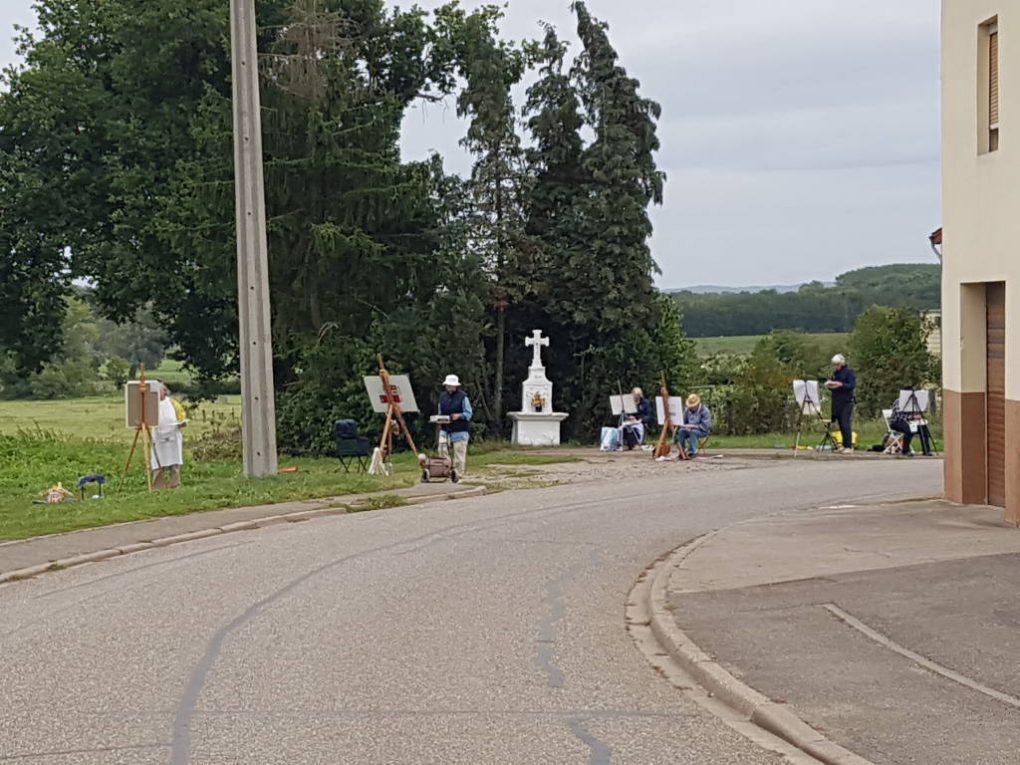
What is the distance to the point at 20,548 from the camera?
707 inches

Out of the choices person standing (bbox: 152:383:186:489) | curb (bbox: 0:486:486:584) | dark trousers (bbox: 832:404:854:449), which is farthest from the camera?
dark trousers (bbox: 832:404:854:449)

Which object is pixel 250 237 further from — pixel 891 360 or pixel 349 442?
pixel 891 360

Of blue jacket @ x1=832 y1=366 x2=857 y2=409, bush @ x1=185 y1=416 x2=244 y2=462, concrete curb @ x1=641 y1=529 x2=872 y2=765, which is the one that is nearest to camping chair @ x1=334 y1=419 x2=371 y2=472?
bush @ x1=185 y1=416 x2=244 y2=462

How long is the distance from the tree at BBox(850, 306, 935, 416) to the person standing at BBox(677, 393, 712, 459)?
17045 mm

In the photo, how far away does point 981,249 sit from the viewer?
2012 cm

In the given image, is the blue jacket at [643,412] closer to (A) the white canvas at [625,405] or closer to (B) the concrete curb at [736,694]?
(A) the white canvas at [625,405]

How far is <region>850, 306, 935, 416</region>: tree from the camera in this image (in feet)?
168

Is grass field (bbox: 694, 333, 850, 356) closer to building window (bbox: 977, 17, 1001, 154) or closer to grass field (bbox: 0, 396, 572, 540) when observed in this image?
grass field (bbox: 0, 396, 572, 540)

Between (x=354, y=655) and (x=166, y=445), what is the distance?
16.0 m

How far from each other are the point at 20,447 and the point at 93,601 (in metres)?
26.1

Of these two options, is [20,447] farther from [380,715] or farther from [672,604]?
[380,715]

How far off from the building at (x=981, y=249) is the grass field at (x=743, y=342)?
37427mm

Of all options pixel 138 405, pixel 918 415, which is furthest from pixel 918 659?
pixel 918 415

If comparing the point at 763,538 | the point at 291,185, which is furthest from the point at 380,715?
the point at 291,185
